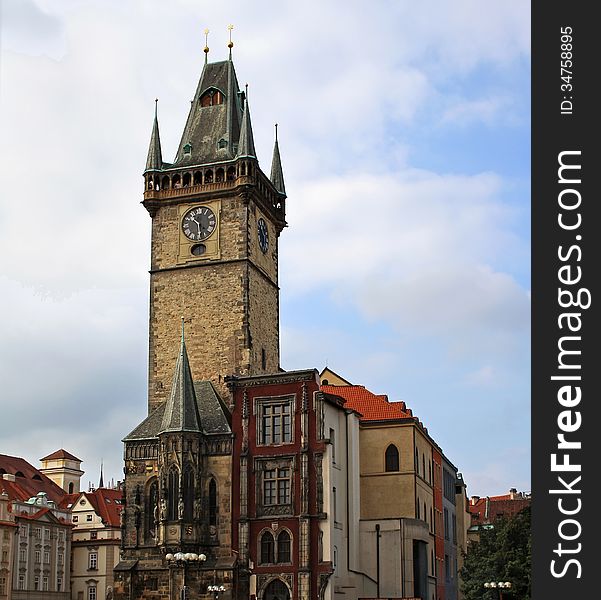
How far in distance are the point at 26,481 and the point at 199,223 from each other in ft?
174

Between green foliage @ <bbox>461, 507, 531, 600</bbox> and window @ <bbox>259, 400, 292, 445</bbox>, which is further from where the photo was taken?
window @ <bbox>259, 400, 292, 445</bbox>

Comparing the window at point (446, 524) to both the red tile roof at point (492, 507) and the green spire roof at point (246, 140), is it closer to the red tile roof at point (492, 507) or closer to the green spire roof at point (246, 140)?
the red tile roof at point (492, 507)

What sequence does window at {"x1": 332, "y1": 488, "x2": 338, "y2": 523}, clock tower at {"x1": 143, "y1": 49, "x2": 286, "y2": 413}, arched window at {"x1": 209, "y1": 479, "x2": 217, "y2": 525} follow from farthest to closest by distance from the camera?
1. clock tower at {"x1": 143, "y1": 49, "x2": 286, "y2": 413}
2. arched window at {"x1": 209, "y1": 479, "x2": 217, "y2": 525}
3. window at {"x1": 332, "y1": 488, "x2": 338, "y2": 523}

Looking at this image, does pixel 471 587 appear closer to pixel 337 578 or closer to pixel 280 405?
pixel 337 578

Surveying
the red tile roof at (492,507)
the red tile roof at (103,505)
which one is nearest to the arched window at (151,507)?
the red tile roof at (103,505)

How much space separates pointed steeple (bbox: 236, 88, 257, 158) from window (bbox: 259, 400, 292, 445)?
54.0ft

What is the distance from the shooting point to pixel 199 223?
2653 inches

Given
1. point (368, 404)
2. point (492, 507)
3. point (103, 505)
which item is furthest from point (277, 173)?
point (492, 507)

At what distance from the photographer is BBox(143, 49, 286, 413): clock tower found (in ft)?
213

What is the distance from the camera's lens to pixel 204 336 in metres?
65.4

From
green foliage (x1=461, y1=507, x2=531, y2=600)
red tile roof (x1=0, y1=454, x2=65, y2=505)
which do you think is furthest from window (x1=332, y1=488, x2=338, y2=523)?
red tile roof (x1=0, y1=454, x2=65, y2=505)

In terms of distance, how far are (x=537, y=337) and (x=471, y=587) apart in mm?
38558

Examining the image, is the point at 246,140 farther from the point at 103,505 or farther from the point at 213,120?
the point at 103,505

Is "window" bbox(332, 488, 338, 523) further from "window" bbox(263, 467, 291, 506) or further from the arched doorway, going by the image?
the arched doorway
